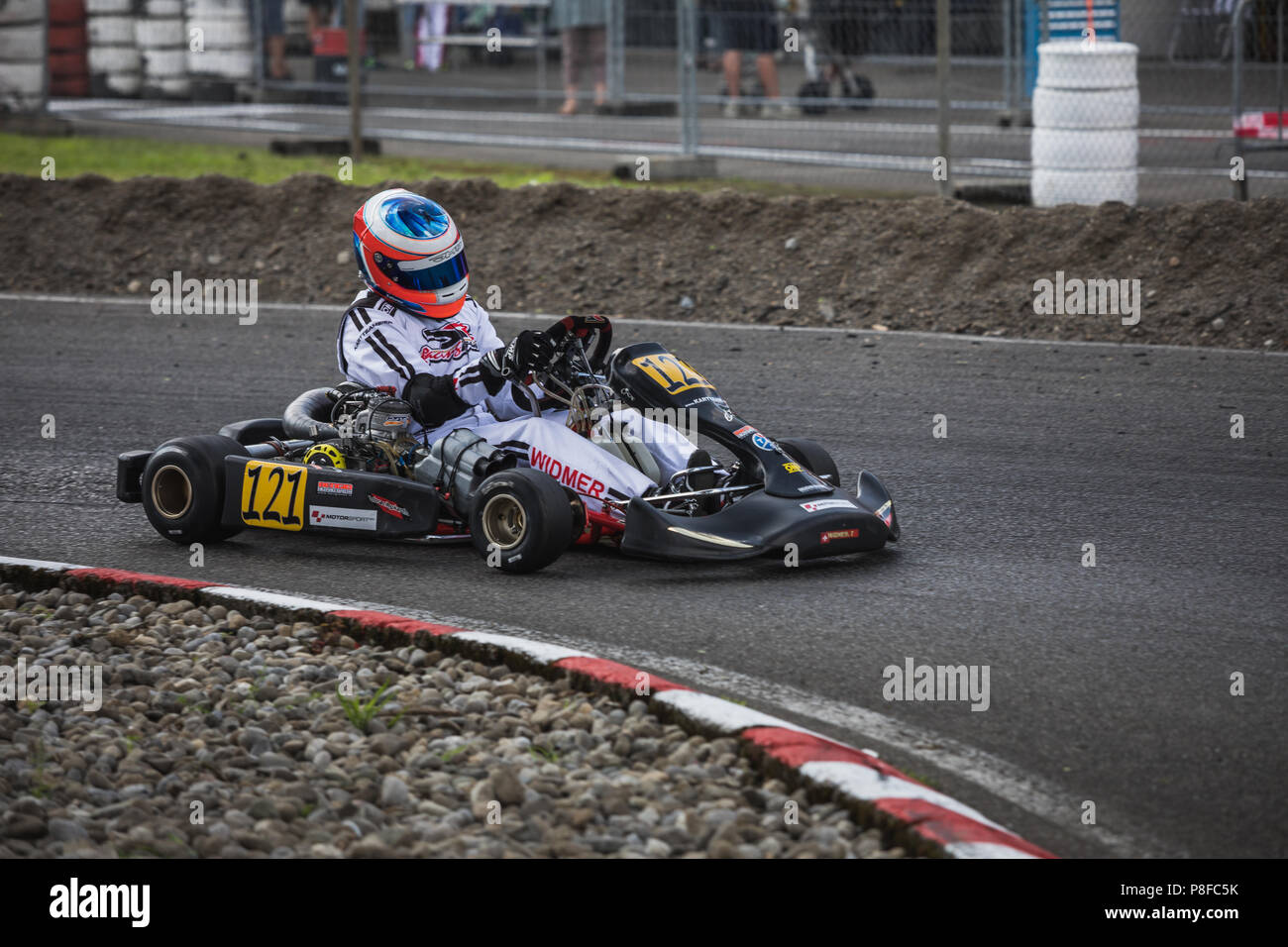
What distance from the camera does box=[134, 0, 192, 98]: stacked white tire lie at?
63.0 feet

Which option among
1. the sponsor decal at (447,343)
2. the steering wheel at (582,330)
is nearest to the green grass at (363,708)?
the steering wheel at (582,330)

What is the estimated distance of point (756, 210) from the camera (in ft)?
36.3

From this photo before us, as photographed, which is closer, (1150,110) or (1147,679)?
(1147,679)

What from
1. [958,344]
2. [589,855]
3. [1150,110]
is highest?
[1150,110]

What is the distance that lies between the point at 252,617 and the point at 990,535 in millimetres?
2511

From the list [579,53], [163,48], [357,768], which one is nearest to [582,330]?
[357,768]

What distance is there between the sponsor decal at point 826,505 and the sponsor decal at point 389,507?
1.37m

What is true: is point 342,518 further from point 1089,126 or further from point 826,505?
point 1089,126

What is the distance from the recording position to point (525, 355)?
18.8 feet

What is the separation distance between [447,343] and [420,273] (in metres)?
0.27

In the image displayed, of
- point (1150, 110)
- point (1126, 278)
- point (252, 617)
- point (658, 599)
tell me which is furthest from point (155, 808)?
point (1150, 110)

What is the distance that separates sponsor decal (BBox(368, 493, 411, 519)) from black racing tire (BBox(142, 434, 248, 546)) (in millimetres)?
609

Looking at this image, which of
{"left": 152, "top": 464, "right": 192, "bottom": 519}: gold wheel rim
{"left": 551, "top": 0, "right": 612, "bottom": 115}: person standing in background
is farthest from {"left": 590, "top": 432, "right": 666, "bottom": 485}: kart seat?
{"left": 551, "top": 0, "right": 612, "bottom": 115}: person standing in background
